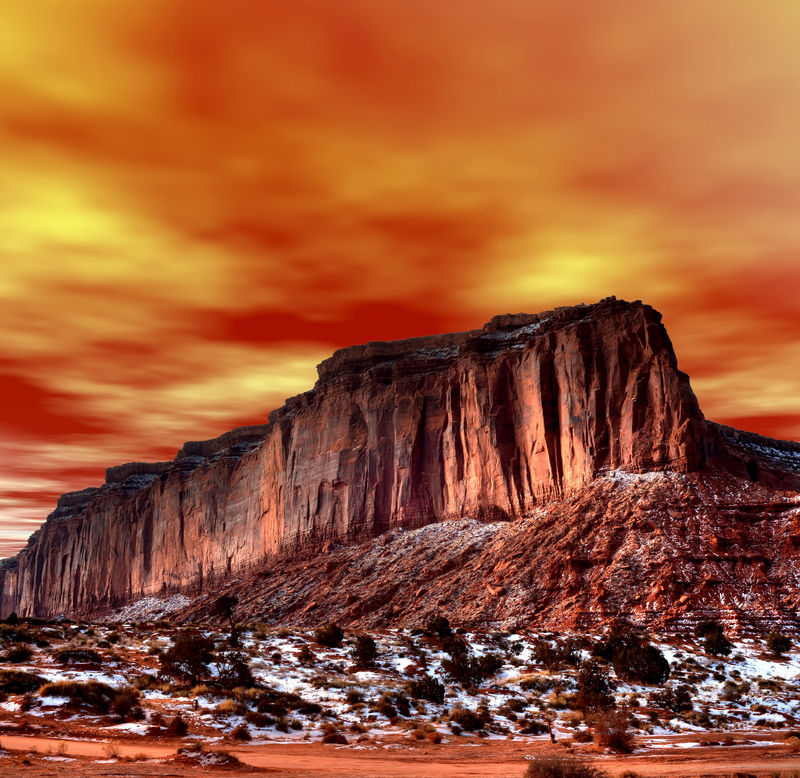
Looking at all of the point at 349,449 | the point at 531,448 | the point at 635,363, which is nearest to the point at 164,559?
the point at 349,449

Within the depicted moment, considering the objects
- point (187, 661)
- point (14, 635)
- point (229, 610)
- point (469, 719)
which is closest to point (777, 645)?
point (469, 719)

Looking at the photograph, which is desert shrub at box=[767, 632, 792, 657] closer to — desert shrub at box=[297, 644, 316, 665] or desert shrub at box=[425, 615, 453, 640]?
desert shrub at box=[425, 615, 453, 640]

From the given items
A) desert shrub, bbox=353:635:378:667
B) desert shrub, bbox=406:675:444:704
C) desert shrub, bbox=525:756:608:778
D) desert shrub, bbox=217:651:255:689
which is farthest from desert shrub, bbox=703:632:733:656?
desert shrub, bbox=525:756:608:778

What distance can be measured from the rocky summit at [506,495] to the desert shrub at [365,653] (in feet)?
54.7

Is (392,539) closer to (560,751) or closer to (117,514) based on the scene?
(560,751)

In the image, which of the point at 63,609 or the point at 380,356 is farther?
the point at 63,609

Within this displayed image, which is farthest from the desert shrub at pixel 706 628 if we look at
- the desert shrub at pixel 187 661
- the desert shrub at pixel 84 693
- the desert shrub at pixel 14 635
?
the desert shrub at pixel 14 635

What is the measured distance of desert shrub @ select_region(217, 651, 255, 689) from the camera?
3662 centimetres

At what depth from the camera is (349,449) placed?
10462 centimetres

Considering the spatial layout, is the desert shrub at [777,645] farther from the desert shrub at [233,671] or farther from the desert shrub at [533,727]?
the desert shrub at [233,671]

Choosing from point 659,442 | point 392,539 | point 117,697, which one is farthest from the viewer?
point 392,539

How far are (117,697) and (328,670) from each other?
39.6 ft

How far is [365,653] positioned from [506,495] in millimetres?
42260

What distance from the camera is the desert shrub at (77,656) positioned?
38.0m
